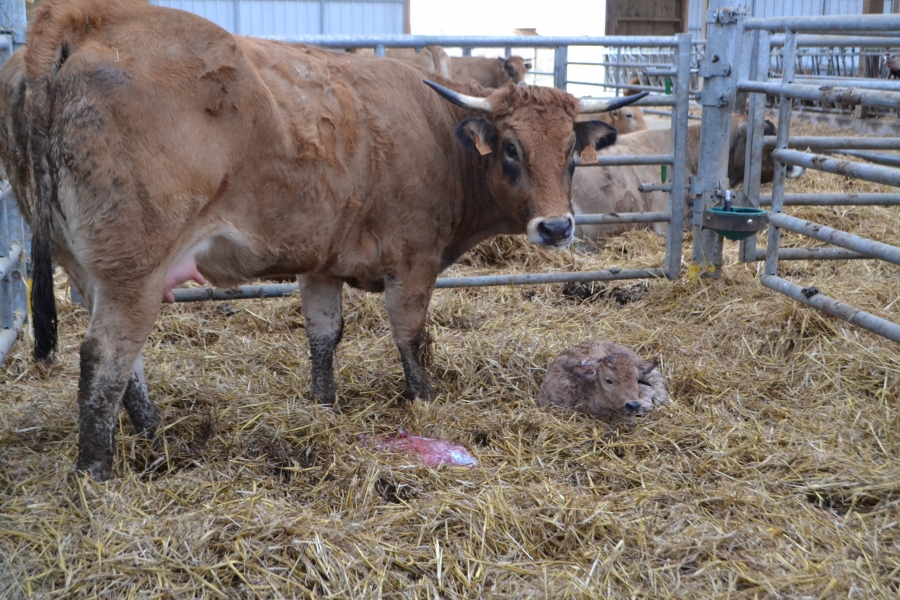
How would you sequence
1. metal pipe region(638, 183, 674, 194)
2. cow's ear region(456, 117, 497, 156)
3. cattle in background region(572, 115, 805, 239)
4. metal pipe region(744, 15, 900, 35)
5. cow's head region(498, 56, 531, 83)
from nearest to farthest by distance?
cow's ear region(456, 117, 497, 156)
metal pipe region(744, 15, 900, 35)
metal pipe region(638, 183, 674, 194)
cattle in background region(572, 115, 805, 239)
cow's head region(498, 56, 531, 83)

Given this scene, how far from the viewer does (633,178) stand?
8.77 metres

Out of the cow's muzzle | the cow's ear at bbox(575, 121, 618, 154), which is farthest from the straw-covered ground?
the cow's ear at bbox(575, 121, 618, 154)

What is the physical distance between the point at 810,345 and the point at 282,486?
342 centimetres

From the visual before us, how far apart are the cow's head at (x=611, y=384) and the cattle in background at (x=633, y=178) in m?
3.68

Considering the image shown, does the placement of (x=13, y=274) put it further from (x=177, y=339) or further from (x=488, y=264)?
(x=488, y=264)

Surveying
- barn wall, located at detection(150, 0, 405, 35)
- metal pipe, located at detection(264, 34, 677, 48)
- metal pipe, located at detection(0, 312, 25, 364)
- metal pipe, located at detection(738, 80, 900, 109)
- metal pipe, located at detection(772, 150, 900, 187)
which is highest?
barn wall, located at detection(150, 0, 405, 35)

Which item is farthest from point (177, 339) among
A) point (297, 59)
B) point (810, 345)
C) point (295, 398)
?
point (810, 345)

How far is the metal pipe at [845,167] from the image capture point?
447 cm

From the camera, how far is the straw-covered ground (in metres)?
3.15

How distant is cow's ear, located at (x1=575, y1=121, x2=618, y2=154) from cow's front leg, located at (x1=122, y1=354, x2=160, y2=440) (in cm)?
274

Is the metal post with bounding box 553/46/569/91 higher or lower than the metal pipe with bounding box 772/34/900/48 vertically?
lower

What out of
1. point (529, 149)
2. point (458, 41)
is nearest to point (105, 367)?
point (529, 149)

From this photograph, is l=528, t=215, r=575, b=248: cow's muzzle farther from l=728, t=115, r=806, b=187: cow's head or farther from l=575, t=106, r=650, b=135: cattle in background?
l=575, t=106, r=650, b=135: cattle in background

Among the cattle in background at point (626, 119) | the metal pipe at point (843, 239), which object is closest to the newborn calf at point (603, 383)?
the metal pipe at point (843, 239)
